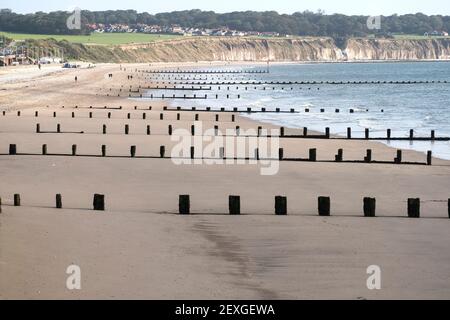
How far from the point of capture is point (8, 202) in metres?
23.4

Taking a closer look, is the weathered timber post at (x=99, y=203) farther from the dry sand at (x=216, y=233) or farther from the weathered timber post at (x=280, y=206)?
the weathered timber post at (x=280, y=206)

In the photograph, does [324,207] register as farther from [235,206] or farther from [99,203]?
[99,203]

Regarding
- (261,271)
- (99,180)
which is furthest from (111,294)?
(99,180)

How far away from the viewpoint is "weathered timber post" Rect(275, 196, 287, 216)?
22844 mm

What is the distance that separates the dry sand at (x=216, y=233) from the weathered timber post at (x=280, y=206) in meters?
0.28

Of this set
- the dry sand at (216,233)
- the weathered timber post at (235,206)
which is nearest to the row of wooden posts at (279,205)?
the weathered timber post at (235,206)

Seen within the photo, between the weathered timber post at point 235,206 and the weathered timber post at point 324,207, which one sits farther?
the weathered timber post at point 324,207

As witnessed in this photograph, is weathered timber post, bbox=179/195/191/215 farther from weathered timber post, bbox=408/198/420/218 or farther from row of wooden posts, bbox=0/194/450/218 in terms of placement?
weathered timber post, bbox=408/198/420/218

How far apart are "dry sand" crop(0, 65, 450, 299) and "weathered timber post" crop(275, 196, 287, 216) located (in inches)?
11.2

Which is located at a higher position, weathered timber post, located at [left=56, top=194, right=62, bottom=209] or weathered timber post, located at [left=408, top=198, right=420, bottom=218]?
weathered timber post, located at [left=56, top=194, right=62, bottom=209]

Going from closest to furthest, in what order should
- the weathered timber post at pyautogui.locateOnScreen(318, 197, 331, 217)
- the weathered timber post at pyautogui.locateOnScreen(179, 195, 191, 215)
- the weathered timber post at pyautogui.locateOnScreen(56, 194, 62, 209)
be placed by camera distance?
1. the weathered timber post at pyautogui.locateOnScreen(179, 195, 191, 215)
2. the weathered timber post at pyautogui.locateOnScreen(56, 194, 62, 209)
3. the weathered timber post at pyautogui.locateOnScreen(318, 197, 331, 217)

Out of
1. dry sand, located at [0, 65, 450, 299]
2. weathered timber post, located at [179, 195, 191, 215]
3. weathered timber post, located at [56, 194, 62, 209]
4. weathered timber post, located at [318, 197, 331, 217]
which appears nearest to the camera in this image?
dry sand, located at [0, 65, 450, 299]

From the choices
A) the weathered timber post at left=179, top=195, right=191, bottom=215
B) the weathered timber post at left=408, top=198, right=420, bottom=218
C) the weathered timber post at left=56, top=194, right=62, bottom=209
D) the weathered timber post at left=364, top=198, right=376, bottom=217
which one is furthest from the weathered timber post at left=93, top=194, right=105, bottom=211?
the weathered timber post at left=408, top=198, right=420, bottom=218

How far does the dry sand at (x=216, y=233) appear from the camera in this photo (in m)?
15.6
